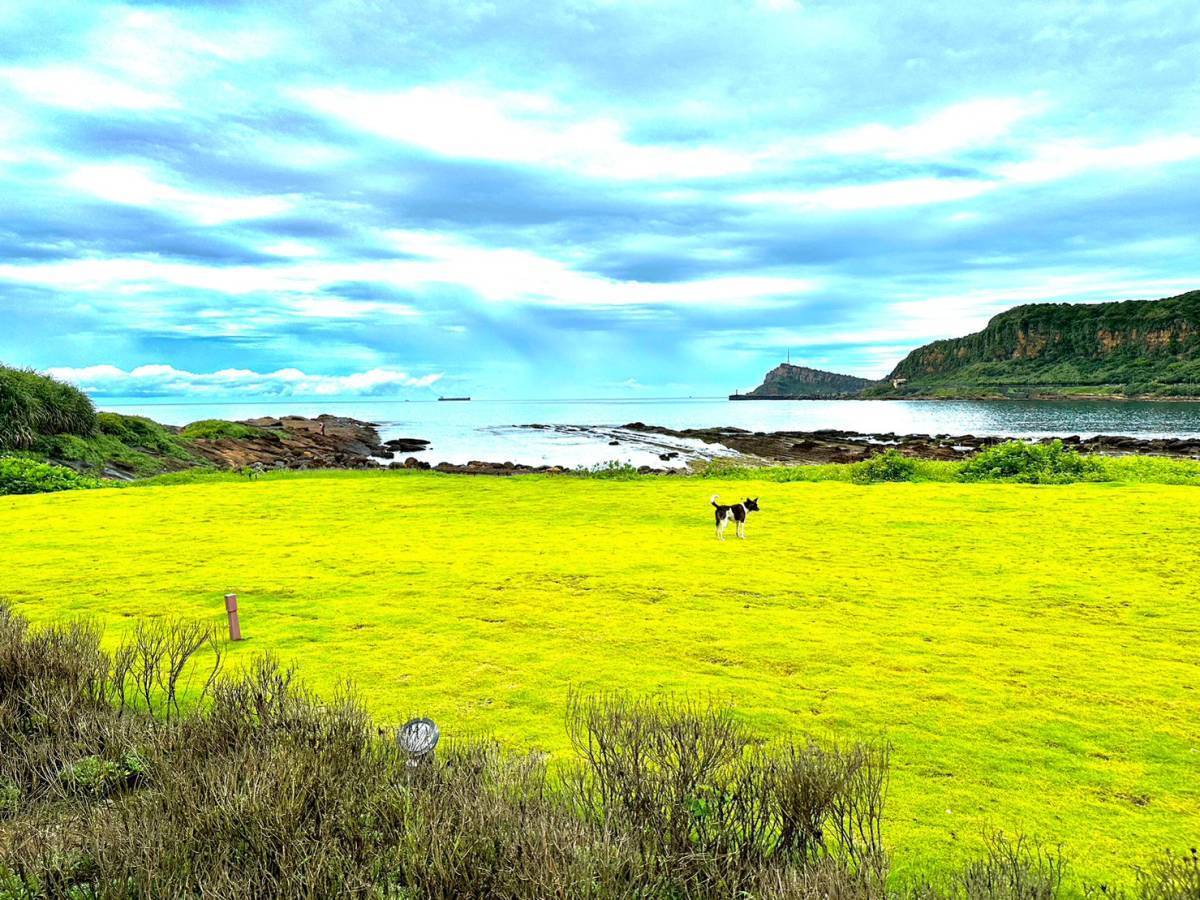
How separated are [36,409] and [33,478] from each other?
24.9 feet

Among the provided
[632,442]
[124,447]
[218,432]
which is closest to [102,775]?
[124,447]

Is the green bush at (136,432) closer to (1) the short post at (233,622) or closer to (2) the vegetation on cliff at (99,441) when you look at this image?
(2) the vegetation on cliff at (99,441)

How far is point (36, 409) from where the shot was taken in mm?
25922

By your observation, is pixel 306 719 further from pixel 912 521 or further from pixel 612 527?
pixel 912 521

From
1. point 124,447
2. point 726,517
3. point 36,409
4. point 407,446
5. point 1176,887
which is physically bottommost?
point 1176,887

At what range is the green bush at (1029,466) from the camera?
19.4 meters

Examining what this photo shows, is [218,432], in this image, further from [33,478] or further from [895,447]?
[895,447]

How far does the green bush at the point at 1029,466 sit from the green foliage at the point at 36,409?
33.1 meters

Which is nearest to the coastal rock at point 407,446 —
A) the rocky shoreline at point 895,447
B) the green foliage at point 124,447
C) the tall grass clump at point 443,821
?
the green foliage at point 124,447

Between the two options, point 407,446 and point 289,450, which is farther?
point 407,446

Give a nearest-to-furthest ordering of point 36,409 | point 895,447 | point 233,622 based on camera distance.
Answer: point 233,622, point 36,409, point 895,447

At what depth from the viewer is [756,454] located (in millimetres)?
50156

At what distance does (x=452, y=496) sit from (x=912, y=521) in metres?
10.9

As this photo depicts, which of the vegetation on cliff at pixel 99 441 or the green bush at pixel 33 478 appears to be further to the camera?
the vegetation on cliff at pixel 99 441
